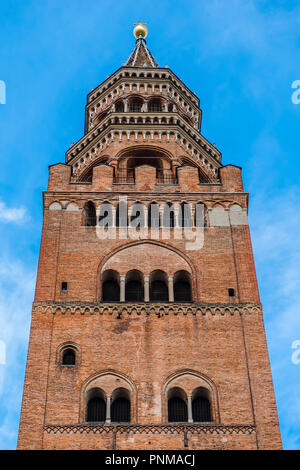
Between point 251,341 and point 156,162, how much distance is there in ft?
38.1

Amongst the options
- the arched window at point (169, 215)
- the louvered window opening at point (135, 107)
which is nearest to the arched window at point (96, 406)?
the arched window at point (169, 215)

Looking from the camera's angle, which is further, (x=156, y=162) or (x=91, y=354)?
(x=156, y=162)

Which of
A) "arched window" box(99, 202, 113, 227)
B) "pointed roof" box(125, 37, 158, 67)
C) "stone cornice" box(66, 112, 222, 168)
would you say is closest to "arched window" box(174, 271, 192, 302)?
"arched window" box(99, 202, 113, 227)

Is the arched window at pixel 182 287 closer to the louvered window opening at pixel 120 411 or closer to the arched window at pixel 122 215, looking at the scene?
the arched window at pixel 122 215

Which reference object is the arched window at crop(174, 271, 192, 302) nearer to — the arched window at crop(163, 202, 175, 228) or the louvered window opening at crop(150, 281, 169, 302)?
the louvered window opening at crop(150, 281, 169, 302)

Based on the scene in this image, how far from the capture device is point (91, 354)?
27.4 meters

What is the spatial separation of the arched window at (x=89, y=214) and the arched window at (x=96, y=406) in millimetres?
7813

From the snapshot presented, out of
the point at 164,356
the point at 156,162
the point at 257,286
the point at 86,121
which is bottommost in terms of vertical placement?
the point at 164,356

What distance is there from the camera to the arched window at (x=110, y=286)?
30031mm

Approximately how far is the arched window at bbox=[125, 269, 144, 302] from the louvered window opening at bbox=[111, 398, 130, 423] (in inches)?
166

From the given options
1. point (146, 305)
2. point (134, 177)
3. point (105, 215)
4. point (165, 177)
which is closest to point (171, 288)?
point (146, 305)

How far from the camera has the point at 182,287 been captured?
100 feet
